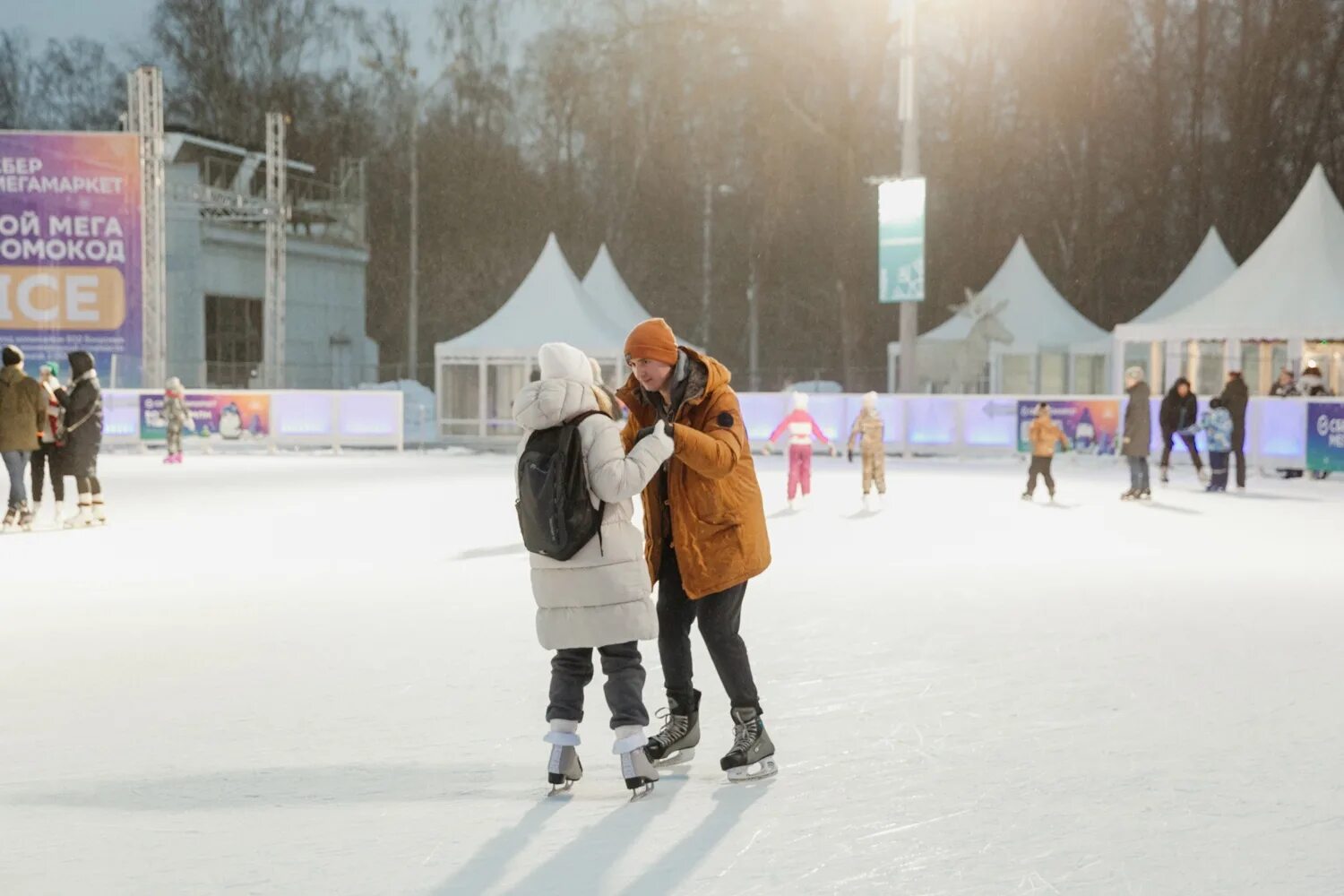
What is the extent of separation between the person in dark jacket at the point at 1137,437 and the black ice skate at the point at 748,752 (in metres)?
12.8

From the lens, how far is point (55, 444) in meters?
13.7

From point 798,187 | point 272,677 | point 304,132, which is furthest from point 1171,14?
point 272,677

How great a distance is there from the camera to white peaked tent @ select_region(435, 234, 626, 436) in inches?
1213

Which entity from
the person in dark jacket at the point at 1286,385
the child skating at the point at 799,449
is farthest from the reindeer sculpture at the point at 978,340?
the child skating at the point at 799,449

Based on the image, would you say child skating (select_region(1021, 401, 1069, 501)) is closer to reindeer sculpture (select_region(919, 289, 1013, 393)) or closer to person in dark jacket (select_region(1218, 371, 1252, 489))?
person in dark jacket (select_region(1218, 371, 1252, 489))

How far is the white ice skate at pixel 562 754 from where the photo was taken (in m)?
4.76

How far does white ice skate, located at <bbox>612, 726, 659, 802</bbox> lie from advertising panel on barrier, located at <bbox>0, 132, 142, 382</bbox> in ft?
79.4

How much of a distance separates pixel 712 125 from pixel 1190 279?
1515 cm

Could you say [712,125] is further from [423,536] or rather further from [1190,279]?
[423,536]

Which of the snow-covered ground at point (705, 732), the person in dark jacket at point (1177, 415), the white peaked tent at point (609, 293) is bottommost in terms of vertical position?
the snow-covered ground at point (705, 732)

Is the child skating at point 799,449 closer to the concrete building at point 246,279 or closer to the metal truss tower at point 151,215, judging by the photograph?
the metal truss tower at point 151,215

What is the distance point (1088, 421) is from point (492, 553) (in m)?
16.1

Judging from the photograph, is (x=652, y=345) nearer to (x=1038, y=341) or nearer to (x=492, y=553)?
(x=492, y=553)

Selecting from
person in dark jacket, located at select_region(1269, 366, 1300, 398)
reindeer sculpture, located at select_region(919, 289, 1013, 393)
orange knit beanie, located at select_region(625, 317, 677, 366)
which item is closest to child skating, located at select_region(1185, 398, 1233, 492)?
person in dark jacket, located at select_region(1269, 366, 1300, 398)
